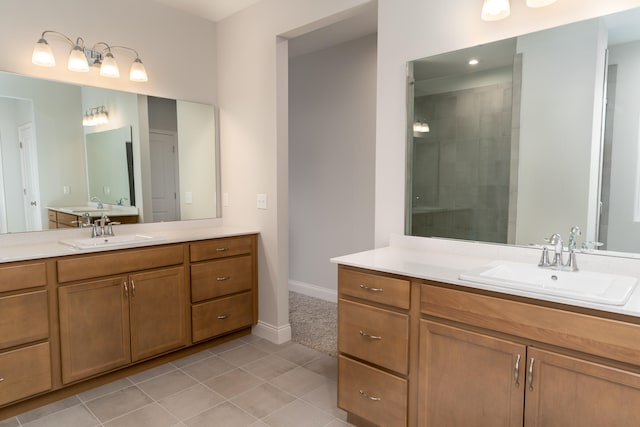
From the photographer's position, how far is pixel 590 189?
1.69 m

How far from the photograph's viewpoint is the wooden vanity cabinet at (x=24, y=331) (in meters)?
1.99

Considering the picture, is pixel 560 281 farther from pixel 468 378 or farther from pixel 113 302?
pixel 113 302

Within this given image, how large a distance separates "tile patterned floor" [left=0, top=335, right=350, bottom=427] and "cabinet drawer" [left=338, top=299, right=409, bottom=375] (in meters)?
0.47

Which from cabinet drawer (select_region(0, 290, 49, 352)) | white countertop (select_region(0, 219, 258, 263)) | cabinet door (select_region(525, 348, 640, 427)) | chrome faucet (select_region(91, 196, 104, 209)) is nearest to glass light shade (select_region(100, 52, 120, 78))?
chrome faucet (select_region(91, 196, 104, 209))

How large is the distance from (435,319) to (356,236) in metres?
2.31

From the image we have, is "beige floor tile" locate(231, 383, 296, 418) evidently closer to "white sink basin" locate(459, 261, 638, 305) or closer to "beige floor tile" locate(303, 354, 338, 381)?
"beige floor tile" locate(303, 354, 338, 381)

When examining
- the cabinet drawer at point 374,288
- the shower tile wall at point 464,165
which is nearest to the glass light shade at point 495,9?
the shower tile wall at point 464,165

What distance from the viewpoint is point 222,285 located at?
9.68 feet

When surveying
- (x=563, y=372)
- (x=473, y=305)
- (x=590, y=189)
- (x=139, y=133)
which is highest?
(x=139, y=133)

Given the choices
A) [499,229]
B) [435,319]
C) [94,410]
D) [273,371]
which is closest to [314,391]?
[273,371]

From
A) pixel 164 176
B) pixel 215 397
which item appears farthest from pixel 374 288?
pixel 164 176

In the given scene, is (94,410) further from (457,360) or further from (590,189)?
(590,189)

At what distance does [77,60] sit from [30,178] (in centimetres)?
83

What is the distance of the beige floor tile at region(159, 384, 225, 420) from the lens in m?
2.14
